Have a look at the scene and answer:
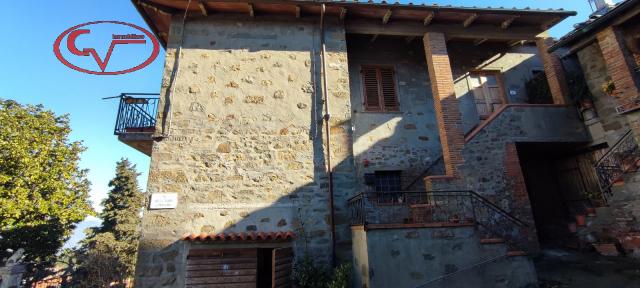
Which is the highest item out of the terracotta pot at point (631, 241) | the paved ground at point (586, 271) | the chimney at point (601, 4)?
the chimney at point (601, 4)

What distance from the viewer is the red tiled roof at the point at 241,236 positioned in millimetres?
5621

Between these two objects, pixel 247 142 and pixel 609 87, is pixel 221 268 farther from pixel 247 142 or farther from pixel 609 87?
pixel 609 87

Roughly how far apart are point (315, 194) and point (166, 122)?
3661mm

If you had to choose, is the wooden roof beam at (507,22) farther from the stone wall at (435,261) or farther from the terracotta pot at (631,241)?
the stone wall at (435,261)

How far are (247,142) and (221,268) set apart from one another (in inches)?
103

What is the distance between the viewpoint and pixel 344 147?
22.3ft

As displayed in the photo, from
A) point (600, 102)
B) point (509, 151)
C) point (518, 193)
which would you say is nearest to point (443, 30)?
point (509, 151)

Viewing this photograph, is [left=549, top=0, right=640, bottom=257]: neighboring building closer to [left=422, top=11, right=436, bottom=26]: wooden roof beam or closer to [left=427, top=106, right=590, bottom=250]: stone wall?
[left=427, top=106, right=590, bottom=250]: stone wall

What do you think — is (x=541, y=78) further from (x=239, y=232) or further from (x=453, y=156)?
(x=239, y=232)

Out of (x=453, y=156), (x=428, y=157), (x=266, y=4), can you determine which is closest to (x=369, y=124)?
(x=428, y=157)

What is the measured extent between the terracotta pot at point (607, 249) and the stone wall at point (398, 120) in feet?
12.1

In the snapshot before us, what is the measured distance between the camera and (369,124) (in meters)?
8.70

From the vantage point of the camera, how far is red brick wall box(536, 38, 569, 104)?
27.1ft

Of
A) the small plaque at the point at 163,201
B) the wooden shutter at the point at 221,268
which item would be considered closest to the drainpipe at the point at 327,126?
the wooden shutter at the point at 221,268
